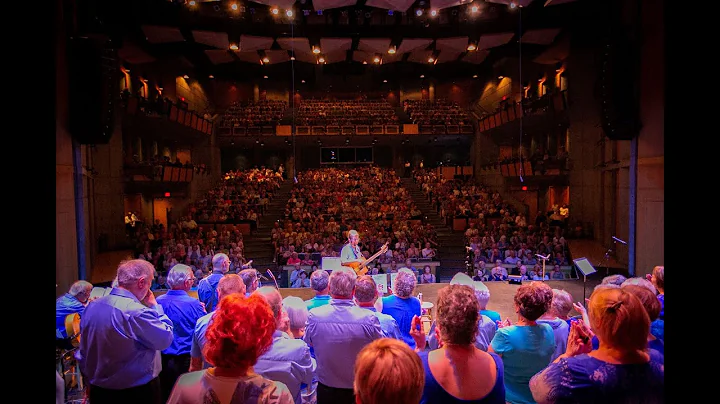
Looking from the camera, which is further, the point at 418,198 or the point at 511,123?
the point at 418,198

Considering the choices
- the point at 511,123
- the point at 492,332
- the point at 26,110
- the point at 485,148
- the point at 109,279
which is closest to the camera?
the point at 26,110

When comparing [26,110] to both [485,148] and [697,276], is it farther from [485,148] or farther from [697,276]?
[485,148]

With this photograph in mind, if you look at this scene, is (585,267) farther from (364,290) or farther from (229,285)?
(229,285)

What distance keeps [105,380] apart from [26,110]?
1910 millimetres

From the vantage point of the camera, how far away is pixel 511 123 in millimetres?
19000

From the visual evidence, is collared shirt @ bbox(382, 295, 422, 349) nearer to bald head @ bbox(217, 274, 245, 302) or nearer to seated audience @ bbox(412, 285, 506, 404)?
bald head @ bbox(217, 274, 245, 302)

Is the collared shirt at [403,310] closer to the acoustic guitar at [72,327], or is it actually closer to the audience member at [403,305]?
the audience member at [403,305]

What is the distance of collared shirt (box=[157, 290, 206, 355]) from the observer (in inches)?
132

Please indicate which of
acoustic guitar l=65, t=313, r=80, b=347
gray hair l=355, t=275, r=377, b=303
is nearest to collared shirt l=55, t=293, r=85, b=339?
acoustic guitar l=65, t=313, r=80, b=347

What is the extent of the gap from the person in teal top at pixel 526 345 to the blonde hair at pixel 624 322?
629 mm

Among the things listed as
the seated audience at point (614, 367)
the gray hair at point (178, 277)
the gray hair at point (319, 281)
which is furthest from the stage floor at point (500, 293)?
the seated audience at point (614, 367)

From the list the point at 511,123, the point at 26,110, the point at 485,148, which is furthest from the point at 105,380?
the point at 485,148

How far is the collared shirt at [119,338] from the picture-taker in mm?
2605

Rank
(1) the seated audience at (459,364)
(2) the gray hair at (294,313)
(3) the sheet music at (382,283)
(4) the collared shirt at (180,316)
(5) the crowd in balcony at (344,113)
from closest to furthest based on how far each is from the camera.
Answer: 1. (1) the seated audience at (459,364)
2. (2) the gray hair at (294,313)
3. (4) the collared shirt at (180,316)
4. (3) the sheet music at (382,283)
5. (5) the crowd in balcony at (344,113)
